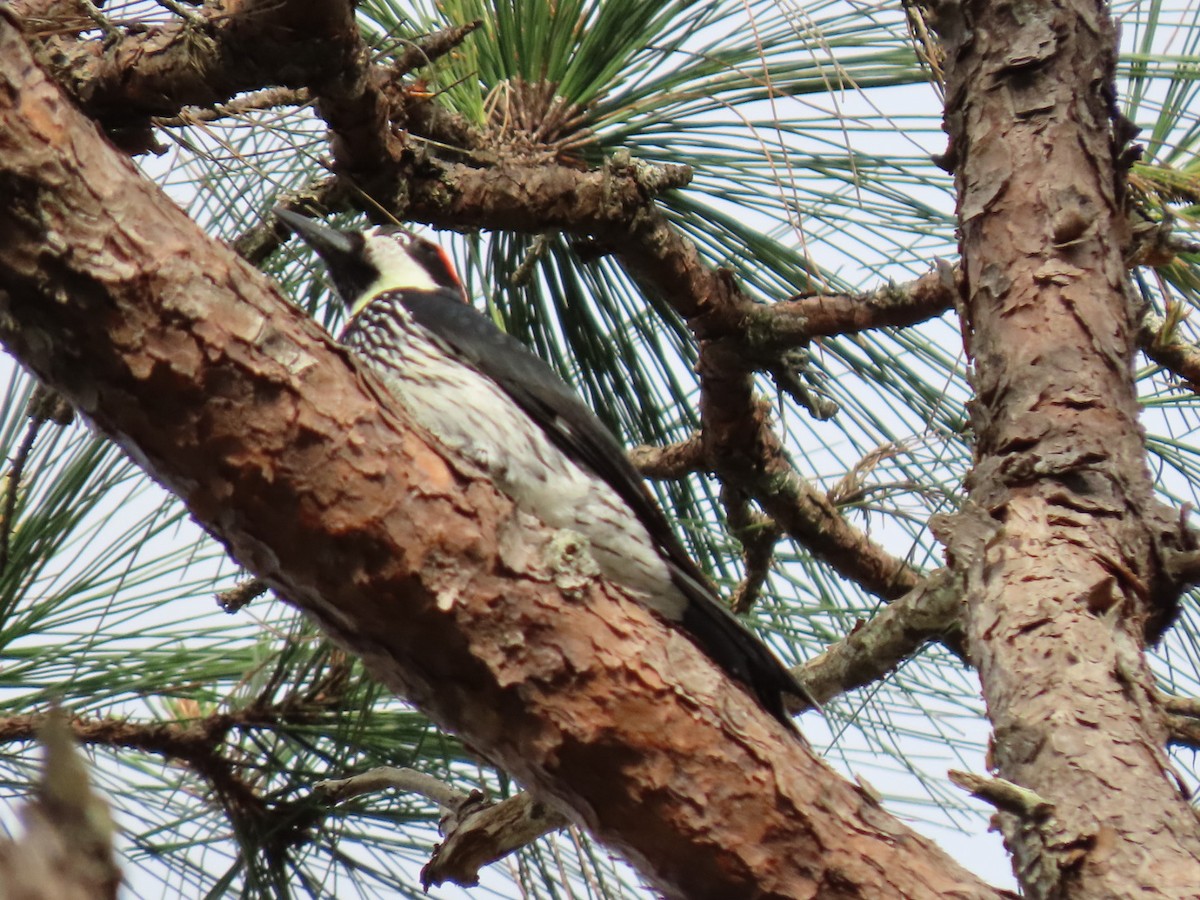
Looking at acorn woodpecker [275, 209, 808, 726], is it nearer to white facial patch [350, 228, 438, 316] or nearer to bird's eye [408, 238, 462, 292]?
white facial patch [350, 228, 438, 316]

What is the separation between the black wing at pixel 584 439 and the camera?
1674mm

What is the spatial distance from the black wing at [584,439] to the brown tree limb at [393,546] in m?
0.34

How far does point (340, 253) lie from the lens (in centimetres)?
227

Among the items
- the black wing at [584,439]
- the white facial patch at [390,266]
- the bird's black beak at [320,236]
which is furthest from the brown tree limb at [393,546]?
the white facial patch at [390,266]

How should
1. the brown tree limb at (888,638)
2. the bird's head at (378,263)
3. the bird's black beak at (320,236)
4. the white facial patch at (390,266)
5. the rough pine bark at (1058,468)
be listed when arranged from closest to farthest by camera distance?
1. the rough pine bark at (1058,468)
2. the brown tree limb at (888,638)
3. the bird's black beak at (320,236)
4. the bird's head at (378,263)
5. the white facial patch at (390,266)

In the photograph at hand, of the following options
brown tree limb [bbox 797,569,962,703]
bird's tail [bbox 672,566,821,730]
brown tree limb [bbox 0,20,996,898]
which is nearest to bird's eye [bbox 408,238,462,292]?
bird's tail [bbox 672,566,821,730]

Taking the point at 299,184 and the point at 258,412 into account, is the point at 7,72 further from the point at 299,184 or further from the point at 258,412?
the point at 299,184

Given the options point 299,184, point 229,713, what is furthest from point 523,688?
point 299,184

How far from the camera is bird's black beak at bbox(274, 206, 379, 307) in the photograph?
2.08 metres

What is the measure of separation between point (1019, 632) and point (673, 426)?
3.77 feet

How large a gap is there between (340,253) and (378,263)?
4.9 inches

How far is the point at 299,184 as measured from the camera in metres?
2.21

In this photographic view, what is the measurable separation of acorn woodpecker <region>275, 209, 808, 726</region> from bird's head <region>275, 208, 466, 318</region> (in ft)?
0.04

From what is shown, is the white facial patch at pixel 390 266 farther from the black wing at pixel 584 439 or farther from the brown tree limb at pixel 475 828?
the brown tree limb at pixel 475 828
